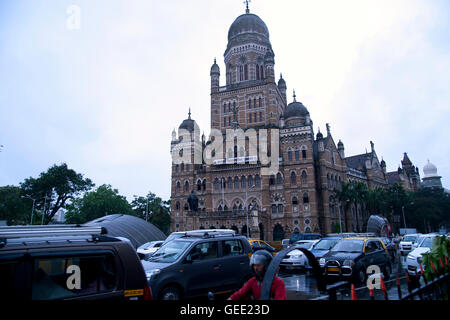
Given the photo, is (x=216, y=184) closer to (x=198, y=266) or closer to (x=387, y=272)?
(x=387, y=272)

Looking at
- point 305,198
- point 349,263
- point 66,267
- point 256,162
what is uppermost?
point 256,162

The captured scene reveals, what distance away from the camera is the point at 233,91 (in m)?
53.2

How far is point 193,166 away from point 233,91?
48.4 feet

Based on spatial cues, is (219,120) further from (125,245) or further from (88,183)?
(125,245)

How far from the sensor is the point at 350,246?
12625mm

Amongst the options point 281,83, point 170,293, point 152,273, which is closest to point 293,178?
point 281,83

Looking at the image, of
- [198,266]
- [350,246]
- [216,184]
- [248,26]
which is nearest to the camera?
[198,266]

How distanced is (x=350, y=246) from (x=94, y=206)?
50.2 m

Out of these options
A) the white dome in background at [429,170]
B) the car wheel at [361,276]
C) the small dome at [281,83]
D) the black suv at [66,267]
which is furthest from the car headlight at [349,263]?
the white dome in background at [429,170]

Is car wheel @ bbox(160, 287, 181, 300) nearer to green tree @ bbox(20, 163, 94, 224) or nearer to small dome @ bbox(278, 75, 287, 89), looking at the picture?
green tree @ bbox(20, 163, 94, 224)

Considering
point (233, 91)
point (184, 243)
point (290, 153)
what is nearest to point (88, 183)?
point (233, 91)

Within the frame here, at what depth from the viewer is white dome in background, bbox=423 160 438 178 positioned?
3957 inches

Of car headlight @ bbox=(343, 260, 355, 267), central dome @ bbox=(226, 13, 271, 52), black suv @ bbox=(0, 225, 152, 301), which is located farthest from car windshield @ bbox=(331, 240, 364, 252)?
central dome @ bbox=(226, 13, 271, 52)

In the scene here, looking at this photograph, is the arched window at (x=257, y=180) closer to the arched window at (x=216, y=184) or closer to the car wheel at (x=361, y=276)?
the arched window at (x=216, y=184)
